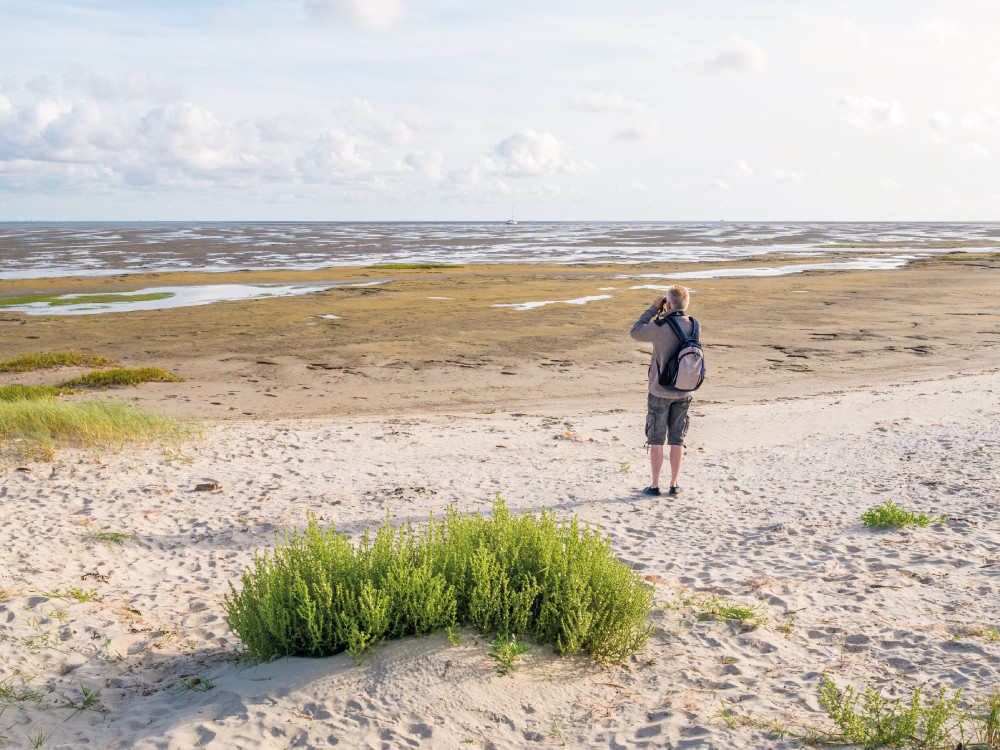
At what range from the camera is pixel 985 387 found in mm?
11539

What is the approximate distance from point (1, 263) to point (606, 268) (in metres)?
38.1

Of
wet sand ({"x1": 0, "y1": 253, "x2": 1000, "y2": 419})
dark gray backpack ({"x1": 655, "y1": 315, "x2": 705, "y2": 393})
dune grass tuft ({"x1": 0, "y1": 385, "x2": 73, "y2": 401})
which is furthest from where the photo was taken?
wet sand ({"x1": 0, "y1": 253, "x2": 1000, "y2": 419})

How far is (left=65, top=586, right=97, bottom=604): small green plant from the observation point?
4.84 metres

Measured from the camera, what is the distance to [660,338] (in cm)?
653

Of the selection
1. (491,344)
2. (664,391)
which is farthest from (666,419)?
(491,344)

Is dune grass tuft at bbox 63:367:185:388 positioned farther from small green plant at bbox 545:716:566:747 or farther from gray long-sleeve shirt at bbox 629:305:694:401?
small green plant at bbox 545:716:566:747

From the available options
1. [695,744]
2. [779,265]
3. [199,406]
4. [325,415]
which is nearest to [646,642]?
[695,744]

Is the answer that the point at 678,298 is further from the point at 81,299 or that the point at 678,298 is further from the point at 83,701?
the point at 81,299

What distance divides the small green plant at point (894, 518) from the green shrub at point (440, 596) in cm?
314

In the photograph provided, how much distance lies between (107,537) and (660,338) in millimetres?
5046

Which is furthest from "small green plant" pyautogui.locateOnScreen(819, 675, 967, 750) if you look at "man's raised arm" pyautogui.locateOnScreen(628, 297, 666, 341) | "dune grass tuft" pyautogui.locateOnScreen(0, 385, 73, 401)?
"dune grass tuft" pyautogui.locateOnScreen(0, 385, 73, 401)

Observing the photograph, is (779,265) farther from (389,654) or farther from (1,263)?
(1,263)

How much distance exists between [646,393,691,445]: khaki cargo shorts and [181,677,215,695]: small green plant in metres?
4.36

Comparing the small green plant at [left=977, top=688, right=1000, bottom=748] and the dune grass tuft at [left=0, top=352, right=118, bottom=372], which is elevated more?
the dune grass tuft at [left=0, top=352, right=118, bottom=372]
